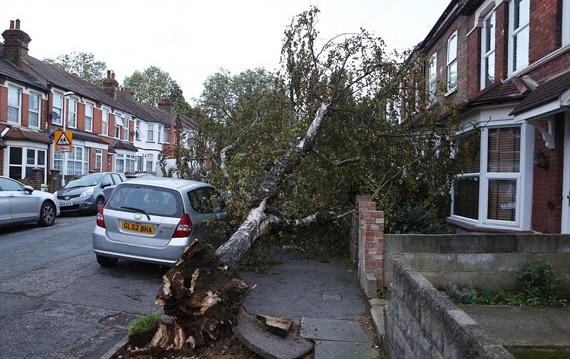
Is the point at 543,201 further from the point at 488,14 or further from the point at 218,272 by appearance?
the point at 218,272

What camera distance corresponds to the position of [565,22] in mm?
7496

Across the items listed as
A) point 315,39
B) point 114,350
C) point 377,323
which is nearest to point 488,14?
point 315,39

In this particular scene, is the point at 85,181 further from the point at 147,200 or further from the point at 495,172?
the point at 495,172

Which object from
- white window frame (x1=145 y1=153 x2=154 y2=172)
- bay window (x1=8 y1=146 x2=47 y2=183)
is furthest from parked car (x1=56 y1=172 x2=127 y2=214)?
white window frame (x1=145 y1=153 x2=154 y2=172)

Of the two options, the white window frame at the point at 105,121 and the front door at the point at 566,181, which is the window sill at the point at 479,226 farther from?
the white window frame at the point at 105,121

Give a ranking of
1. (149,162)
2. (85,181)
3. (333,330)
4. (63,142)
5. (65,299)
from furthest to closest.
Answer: (149,162)
(63,142)
(85,181)
(65,299)
(333,330)

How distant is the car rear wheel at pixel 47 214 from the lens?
1305 cm

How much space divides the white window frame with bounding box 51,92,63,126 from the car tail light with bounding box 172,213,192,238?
21.6 meters

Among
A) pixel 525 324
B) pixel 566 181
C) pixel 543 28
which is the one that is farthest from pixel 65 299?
pixel 543 28

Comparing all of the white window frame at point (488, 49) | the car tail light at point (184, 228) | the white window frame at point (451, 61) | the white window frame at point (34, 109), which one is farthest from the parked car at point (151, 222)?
the white window frame at point (34, 109)

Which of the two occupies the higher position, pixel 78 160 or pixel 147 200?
pixel 78 160

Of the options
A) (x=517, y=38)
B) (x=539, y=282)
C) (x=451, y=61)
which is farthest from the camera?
(x=451, y=61)

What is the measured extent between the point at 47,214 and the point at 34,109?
13304 millimetres

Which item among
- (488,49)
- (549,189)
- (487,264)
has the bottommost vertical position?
(487,264)
